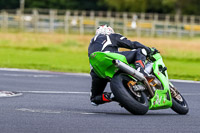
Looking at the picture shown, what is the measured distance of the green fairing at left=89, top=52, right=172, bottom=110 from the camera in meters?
9.85

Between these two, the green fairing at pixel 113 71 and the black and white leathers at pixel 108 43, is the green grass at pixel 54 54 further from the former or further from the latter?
the green fairing at pixel 113 71

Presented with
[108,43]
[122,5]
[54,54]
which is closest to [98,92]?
[108,43]

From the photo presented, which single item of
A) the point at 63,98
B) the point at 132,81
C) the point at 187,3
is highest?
the point at 132,81

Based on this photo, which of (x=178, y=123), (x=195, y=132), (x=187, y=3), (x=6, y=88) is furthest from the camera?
(x=187, y=3)

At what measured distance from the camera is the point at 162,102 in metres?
10.2

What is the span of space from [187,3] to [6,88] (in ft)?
244

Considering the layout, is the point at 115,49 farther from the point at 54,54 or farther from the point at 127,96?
the point at 54,54

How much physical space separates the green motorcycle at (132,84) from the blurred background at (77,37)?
10394mm

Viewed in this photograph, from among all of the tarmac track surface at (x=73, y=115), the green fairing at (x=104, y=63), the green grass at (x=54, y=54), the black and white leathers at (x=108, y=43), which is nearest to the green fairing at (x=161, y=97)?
the tarmac track surface at (x=73, y=115)

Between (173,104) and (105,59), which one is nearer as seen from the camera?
(105,59)

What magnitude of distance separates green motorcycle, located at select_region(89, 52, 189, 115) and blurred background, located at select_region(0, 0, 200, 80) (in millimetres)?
10394

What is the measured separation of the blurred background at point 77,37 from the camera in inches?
1050

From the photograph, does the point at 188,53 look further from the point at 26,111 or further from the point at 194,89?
the point at 26,111

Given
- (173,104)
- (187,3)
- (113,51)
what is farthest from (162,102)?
(187,3)
